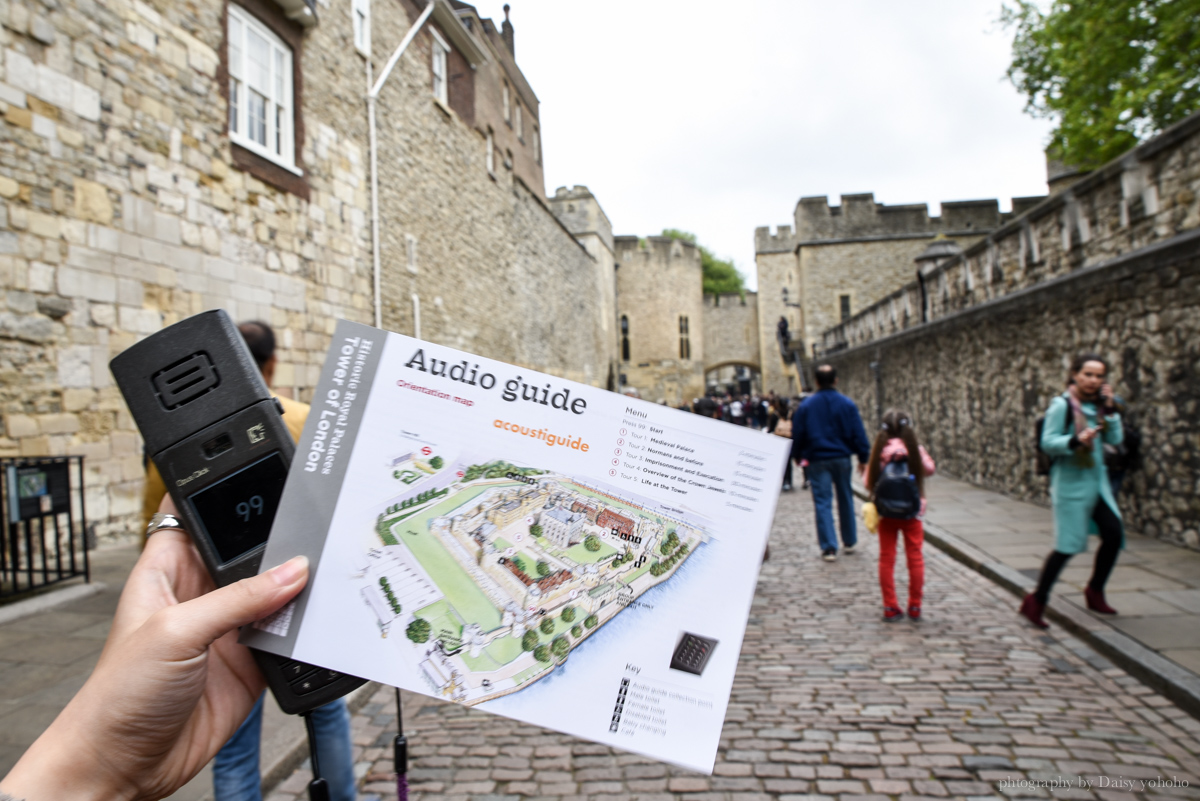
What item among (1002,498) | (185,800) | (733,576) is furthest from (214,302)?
(1002,498)

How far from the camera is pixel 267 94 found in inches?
360

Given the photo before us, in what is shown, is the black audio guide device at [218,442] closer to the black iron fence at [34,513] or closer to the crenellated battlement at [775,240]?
the black iron fence at [34,513]

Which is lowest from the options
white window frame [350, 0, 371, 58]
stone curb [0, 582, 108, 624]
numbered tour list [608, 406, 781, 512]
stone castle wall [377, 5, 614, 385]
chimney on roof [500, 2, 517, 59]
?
stone curb [0, 582, 108, 624]

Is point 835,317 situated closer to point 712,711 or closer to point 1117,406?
point 1117,406

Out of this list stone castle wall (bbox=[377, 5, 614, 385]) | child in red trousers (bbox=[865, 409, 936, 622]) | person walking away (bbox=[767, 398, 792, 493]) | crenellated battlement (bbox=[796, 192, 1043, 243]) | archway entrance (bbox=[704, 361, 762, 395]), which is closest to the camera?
child in red trousers (bbox=[865, 409, 936, 622])

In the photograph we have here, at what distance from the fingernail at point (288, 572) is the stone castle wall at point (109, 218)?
6436 millimetres

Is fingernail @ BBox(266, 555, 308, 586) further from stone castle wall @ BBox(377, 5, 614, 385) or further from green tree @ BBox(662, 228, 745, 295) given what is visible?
green tree @ BBox(662, 228, 745, 295)

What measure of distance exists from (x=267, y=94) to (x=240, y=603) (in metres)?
10.2

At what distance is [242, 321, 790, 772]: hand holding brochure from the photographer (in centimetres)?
96

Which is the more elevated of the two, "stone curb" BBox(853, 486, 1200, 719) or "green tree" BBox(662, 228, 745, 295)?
"green tree" BBox(662, 228, 745, 295)

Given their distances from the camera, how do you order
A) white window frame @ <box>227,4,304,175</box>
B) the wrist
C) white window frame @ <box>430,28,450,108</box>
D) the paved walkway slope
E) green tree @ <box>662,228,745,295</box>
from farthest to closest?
green tree @ <box>662,228,745,295</box> → white window frame @ <box>430,28,450,108</box> → white window frame @ <box>227,4,304,175</box> → the paved walkway slope → the wrist

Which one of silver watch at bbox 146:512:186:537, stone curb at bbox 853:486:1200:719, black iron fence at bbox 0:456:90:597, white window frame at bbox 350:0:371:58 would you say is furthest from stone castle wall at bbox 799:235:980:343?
silver watch at bbox 146:512:186:537

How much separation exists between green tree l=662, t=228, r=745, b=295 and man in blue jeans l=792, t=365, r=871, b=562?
51.3 m

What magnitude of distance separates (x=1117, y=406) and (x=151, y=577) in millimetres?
5232
